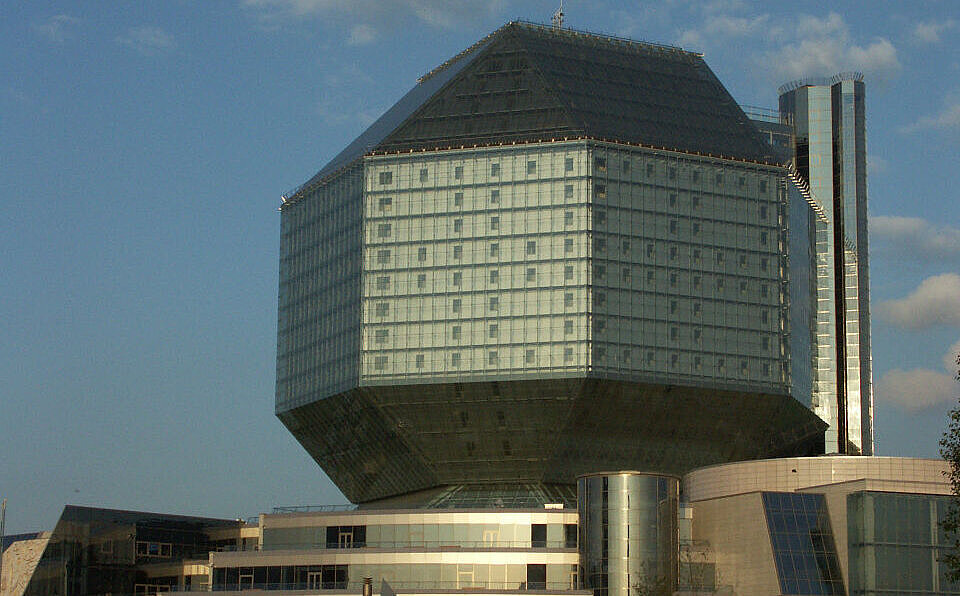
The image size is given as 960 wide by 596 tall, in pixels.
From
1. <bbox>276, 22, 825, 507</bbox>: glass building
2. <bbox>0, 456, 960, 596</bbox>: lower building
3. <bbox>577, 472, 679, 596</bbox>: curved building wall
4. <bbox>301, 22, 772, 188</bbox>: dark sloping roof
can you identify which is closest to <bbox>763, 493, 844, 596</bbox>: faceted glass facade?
<bbox>0, 456, 960, 596</bbox>: lower building

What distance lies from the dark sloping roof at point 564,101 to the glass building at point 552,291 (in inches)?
11.3

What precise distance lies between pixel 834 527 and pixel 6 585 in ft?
315

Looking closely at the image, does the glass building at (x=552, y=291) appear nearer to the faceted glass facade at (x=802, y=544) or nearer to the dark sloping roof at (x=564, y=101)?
the dark sloping roof at (x=564, y=101)

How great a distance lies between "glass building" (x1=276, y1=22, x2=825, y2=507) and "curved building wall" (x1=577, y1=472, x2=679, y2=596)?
31.3 meters

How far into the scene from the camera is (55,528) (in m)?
177

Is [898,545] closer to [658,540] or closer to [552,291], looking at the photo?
[658,540]

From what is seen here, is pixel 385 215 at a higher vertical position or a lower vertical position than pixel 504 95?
lower

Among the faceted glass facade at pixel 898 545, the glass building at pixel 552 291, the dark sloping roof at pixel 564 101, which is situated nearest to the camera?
the faceted glass facade at pixel 898 545

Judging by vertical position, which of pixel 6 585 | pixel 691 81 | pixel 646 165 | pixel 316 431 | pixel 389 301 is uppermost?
pixel 691 81

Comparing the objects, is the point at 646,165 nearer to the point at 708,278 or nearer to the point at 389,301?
the point at 708,278

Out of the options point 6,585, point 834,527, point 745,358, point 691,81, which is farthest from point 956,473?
point 6,585

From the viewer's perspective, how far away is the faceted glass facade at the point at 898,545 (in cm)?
12206

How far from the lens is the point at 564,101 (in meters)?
177

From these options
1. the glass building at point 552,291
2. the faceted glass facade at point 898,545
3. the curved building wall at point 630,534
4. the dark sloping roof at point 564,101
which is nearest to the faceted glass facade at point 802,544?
the faceted glass facade at point 898,545
